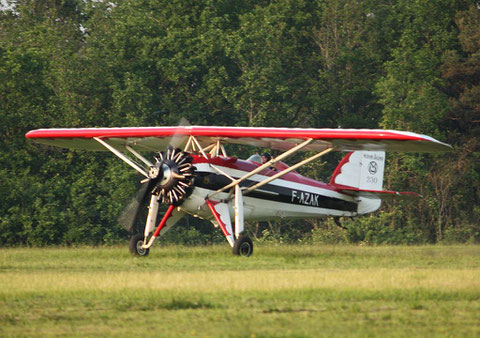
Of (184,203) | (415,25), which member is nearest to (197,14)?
(415,25)

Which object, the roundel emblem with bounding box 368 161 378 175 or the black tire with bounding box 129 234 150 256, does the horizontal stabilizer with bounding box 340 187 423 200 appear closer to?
the roundel emblem with bounding box 368 161 378 175

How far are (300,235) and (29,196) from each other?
10855mm

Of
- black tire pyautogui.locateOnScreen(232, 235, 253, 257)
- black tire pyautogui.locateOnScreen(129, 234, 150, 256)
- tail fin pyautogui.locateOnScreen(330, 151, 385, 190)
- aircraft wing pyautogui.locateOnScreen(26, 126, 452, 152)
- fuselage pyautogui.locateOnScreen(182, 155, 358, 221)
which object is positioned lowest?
black tire pyautogui.locateOnScreen(129, 234, 150, 256)

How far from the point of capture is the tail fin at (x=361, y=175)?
21.2 meters

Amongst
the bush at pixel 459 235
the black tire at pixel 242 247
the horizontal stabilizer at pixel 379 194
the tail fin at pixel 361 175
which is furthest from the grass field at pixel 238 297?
the bush at pixel 459 235

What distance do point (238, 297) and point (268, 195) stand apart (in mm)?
→ 8009

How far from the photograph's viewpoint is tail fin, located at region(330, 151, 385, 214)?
21156 millimetres

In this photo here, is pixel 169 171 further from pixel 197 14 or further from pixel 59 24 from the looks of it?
pixel 59 24

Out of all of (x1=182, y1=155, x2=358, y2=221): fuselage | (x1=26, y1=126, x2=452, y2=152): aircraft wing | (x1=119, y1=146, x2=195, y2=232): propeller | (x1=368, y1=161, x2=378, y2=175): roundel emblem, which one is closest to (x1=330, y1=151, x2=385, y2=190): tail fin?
(x1=368, y1=161, x2=378, y2=175): roundel emblem

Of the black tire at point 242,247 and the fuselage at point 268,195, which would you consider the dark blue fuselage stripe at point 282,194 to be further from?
Result: the black tire at point 242,247

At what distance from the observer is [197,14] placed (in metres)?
38.3

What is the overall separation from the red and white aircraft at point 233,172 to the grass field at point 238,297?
1385mm

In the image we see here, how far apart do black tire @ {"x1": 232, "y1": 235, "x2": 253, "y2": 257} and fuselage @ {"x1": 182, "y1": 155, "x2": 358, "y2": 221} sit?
100 cm

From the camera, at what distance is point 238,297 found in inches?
434
